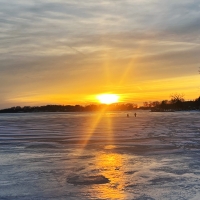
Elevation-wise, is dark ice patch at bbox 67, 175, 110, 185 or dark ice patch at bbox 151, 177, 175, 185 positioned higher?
dark ice patch at bbox 67, 175, 110, 185

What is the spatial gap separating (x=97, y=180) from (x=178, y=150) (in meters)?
6.13

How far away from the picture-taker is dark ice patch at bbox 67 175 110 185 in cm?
796

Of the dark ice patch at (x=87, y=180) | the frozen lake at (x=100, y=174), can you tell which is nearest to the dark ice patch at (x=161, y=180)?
the frozen lake at (x=100, y=174)

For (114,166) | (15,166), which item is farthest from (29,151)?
(114,166)

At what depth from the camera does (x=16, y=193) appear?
708 cm

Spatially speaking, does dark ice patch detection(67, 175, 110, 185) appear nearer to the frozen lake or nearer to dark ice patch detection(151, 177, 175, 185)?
the frozen lake

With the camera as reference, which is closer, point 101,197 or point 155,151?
point 101,197

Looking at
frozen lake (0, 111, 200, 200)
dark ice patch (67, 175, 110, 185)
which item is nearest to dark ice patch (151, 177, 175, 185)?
frozen lake (0, 111, 200, 200)

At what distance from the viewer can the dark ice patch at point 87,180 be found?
26.1 feet

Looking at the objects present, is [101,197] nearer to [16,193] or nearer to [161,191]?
[161,191]

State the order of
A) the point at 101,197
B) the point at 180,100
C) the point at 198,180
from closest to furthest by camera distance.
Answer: the point at 101,197, the point at 198,180, the point at 180,100

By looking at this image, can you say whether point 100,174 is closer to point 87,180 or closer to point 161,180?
point 87,180

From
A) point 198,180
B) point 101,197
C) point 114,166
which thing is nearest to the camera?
point 101,197

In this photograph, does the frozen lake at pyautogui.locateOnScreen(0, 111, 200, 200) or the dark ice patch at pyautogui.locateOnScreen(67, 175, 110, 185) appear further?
the dark ice patch at pyautogui.locateOnScreen(67, 175, 110, 185)
